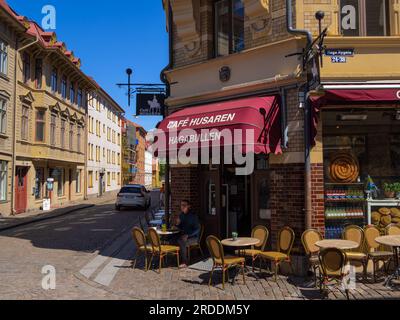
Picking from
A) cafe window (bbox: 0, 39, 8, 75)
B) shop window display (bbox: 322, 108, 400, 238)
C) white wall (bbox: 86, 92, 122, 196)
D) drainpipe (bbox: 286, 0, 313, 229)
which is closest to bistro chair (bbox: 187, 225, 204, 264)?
drainpipe (bbox: 286, 0, 313, 229)

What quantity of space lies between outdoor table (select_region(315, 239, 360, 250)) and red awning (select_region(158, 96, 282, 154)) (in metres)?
1.95

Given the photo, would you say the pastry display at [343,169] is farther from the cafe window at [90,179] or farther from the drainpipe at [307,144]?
the cafe window at [90,179]

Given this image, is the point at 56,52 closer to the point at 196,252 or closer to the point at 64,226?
the point at 64,226

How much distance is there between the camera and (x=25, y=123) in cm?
2448

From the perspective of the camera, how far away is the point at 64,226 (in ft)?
58.6

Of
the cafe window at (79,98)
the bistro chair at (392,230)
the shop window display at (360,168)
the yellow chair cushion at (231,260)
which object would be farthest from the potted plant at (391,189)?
the cafe window at (79,98)

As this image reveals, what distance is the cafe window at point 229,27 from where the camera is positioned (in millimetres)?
9688

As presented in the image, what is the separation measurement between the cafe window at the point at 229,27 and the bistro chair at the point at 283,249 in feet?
14.1

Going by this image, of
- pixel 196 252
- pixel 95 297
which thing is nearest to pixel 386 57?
pixel 196 252

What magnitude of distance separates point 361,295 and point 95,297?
437 cm

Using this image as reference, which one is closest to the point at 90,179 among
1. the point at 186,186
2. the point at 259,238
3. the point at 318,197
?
the point at 186,186

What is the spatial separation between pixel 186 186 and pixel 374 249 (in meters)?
4.58
